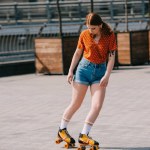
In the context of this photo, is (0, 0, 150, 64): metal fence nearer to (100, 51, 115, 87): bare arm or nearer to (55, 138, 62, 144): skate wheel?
(55, 138, 62, 144): skate wheel

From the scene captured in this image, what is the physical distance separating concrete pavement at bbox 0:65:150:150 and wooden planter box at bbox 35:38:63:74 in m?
0.51

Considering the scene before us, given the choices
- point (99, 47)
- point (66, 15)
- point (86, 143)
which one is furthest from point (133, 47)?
point (66, 15)

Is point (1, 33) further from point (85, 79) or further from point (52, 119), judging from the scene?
point (85, 79)

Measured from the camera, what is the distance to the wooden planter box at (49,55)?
56.4 feet

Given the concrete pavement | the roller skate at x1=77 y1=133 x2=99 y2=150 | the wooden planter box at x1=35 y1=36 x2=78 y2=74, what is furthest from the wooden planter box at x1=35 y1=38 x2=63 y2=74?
the roller skate at x1=77 y1=133 x2=99 y2=150

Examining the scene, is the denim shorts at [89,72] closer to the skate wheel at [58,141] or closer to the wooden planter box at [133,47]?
the skate wheel at [58,141]

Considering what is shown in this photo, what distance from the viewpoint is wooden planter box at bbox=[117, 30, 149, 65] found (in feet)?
62.6

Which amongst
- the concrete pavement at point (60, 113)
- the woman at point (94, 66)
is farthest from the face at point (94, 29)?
the concrete pavement at point (60, 113)

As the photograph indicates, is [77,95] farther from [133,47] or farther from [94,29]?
[133,47]

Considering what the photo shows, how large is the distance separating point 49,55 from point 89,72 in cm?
942

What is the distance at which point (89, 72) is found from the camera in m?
7.88

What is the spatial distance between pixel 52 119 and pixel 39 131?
1114mm

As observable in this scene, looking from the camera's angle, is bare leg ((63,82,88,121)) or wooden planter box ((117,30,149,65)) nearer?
bare leg ((63,82,88,121))

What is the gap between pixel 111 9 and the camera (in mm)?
30797
